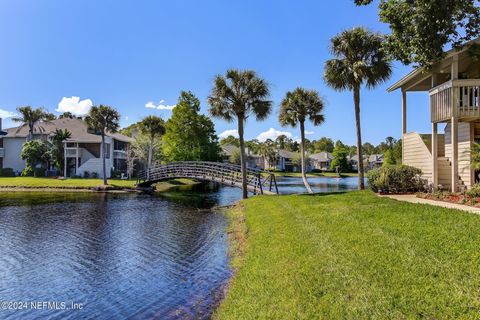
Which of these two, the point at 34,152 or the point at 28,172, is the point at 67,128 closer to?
the point at 34,152

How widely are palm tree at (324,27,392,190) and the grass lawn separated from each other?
11.8m

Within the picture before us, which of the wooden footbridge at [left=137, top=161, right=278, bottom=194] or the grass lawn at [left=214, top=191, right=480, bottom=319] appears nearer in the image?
the grass lawn at [left=214, top=191, right=480, bottom=319]

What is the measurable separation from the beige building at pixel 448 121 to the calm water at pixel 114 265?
1035 centimetres

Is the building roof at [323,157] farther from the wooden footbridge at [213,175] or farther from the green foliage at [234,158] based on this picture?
the wooden footbridge at [213,175]

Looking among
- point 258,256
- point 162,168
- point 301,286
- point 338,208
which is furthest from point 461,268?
point 162,168

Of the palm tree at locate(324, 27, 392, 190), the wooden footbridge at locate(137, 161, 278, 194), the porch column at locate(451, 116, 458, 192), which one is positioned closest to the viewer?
the porch column at locate(451, 116, 458, 192)

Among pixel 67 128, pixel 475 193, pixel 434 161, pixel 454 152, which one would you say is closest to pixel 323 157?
pixel 67 128

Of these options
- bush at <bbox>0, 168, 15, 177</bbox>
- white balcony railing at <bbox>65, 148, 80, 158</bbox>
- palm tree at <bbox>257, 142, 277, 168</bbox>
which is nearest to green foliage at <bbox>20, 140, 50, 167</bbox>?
white balcony railing at <bbox>65, 148, 80, 158</bbox>

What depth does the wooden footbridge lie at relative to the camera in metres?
28.0

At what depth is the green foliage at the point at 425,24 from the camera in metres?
9.33

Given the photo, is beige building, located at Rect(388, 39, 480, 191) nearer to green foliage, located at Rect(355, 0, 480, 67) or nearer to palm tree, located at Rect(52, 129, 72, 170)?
green foliage, located at Rect(355, 0, 480, 67)

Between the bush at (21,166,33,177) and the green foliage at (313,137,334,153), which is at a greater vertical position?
the green foliage at (313,137,334,153)

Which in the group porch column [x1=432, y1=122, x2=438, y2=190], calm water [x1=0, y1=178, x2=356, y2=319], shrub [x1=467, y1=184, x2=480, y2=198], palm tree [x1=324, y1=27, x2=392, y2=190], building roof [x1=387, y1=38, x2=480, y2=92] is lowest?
calm water [x1=0, y1=178, x2=356, y2=319]

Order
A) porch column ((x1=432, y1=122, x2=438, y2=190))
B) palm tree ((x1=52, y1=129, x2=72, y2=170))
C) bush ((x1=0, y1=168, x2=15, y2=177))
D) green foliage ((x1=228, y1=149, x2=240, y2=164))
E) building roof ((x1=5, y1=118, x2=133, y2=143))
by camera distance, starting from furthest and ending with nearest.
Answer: green foliage ((x1=228, y1=149, x2=240, y2=164)), building roof ((x1=5, y1=118, x2=133, y2=143)), bush ((x1=0, y1=168, x2=15, y2=177)), palm tree ((x1=52, y1=129, x2=72, y2=170)), porch column ((x1=432, y1=122, x2=438, y2=190))
